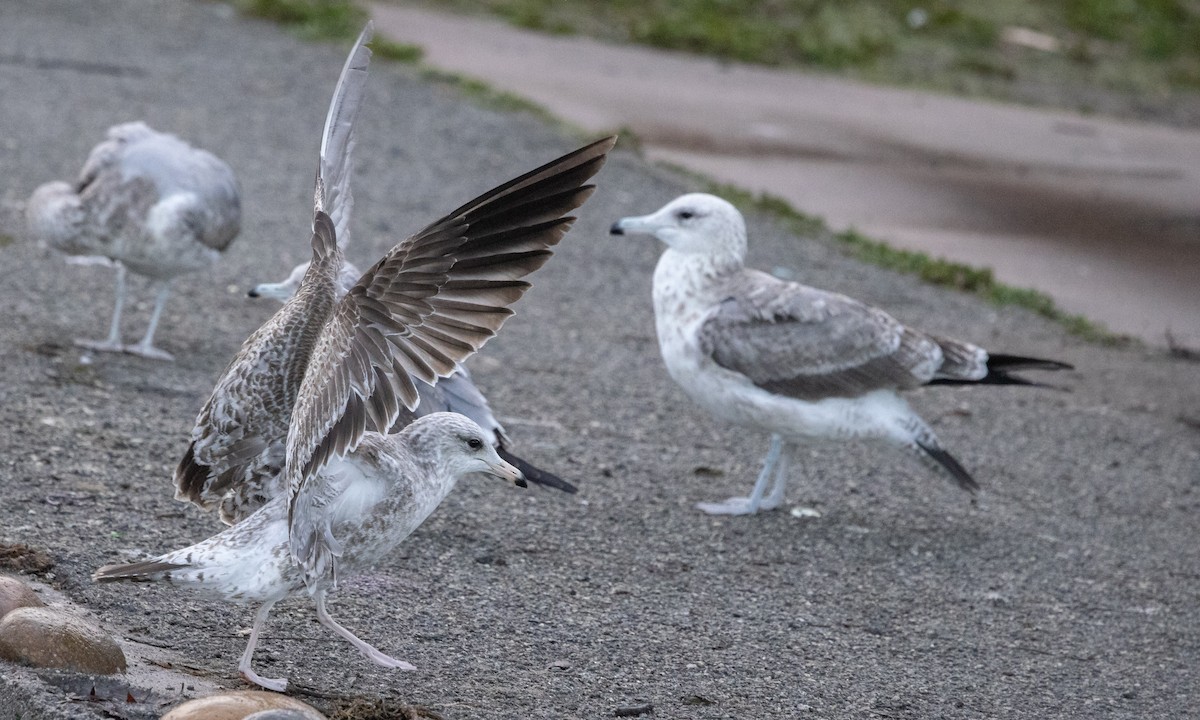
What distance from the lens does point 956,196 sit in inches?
423

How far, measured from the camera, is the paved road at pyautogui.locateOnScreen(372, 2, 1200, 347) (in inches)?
376

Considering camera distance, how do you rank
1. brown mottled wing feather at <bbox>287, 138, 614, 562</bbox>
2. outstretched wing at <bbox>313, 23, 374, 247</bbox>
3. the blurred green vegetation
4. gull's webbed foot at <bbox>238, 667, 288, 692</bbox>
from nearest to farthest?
brown mottled wing feather at <bbox>287, 138, 614, 562</bbox>, gull's webbed foot at <bbox>238, 667, 288, 692</bbox>, outstretched wing at <bbox>313, 23, 374, 247</bbox>, the blurred green vegetation

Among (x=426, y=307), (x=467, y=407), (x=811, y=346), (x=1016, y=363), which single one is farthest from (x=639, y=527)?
(x=426, y=307)

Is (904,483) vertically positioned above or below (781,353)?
below

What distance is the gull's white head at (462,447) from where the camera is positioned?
13.4 ft

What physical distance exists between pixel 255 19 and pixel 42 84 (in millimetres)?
3375

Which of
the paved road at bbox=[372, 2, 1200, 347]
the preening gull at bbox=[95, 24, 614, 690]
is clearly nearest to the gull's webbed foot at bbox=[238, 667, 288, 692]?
the preening gull at bbox=[95, 24, 614, 690]

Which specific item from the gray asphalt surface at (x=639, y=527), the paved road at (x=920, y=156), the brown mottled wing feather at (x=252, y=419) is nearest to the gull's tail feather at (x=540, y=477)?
the gray asphalt surface at (x=639, y=527)

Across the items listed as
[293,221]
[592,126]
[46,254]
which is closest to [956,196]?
[592,126]

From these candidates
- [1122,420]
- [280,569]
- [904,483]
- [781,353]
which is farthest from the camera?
[1122,420]

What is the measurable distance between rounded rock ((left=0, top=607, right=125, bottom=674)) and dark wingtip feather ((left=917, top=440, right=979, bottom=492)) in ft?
10.5

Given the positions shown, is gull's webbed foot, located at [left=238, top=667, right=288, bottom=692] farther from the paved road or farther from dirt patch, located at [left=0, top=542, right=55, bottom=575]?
the paved road

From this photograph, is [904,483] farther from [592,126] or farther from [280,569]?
[592,126]

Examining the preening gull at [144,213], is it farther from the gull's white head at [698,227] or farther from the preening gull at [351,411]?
the preening gull at [351,411]
